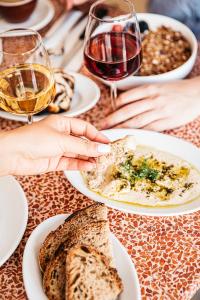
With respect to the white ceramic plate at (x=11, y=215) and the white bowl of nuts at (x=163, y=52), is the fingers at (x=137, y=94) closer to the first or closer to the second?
the white bowl of nuts at (x=163, y=52)

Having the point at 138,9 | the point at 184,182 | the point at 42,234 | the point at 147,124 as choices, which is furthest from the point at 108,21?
the point at 138,9

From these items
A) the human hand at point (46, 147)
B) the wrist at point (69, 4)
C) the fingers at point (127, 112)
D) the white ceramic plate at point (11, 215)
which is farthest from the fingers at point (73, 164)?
the wrist at point (69, 4)

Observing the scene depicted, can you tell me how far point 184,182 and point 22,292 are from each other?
515 mm

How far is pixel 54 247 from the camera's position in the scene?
1149mm

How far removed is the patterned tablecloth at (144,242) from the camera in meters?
1.16

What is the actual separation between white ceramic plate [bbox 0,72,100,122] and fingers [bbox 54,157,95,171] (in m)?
0.26

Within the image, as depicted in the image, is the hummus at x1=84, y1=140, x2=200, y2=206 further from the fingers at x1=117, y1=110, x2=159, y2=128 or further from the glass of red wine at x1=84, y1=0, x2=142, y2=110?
the glass of red wine at x1=84, y1=0, x2=142, y2=110

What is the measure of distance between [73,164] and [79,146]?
142 millimetres

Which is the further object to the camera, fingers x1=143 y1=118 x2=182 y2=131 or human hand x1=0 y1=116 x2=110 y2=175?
fingers x1=143 y1=118 x2=182 y2=131

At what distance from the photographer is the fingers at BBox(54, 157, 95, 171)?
1.35 meters

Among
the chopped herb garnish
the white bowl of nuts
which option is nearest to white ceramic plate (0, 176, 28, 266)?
the chopped herb garnish

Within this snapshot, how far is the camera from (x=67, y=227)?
119 centimetres

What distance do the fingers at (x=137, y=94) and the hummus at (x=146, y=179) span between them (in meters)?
0.20

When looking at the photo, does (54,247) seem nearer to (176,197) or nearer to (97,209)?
(97,209)
